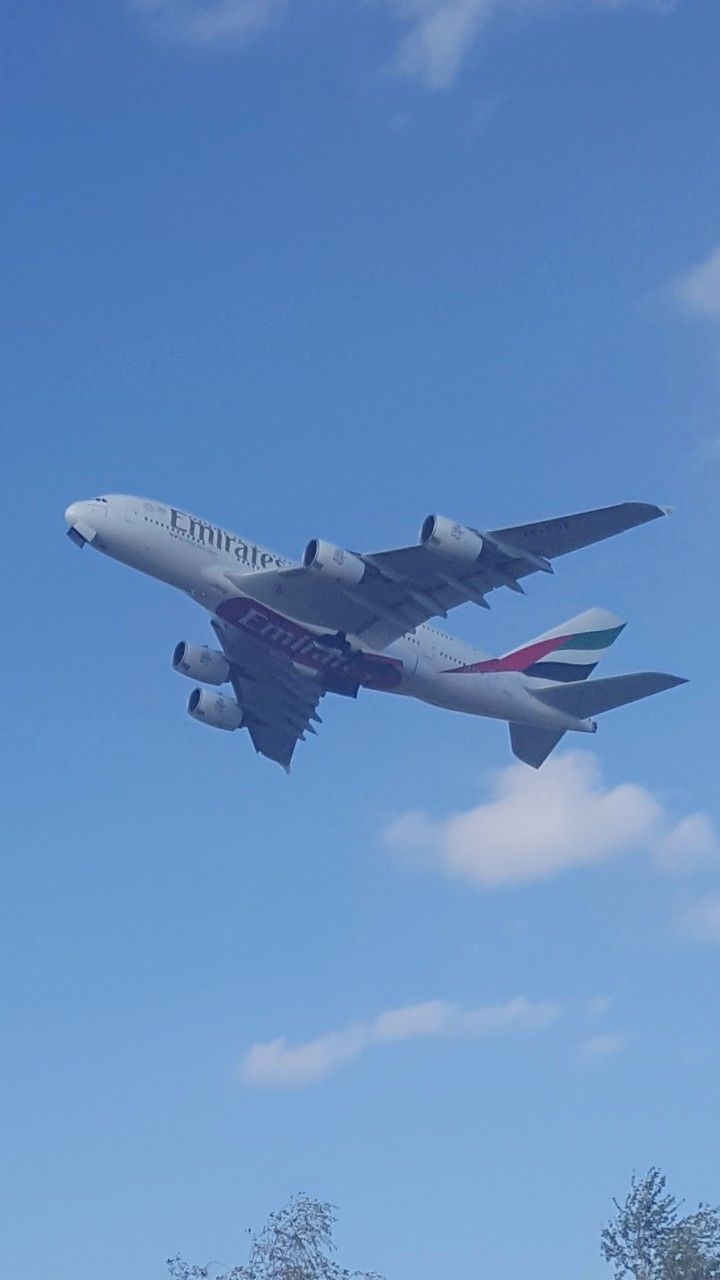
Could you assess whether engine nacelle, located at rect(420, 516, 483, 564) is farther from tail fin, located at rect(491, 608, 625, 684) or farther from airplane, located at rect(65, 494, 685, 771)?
tail fin, located at rect(491, 608, 625, 684)

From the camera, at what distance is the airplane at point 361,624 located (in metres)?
43.5

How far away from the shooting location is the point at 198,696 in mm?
55281

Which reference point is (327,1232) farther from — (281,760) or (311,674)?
(281,760)

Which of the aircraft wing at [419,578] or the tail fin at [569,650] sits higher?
the tail fin at [569,650]

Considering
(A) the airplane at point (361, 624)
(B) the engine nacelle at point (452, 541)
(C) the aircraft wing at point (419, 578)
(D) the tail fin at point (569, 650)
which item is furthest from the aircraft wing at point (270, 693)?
(B) the engine nacelle at point (452, 541)

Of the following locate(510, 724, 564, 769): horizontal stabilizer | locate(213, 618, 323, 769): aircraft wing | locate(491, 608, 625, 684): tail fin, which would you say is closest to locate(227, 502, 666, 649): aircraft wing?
locate(213, 618, 323, 769): aircraft wing

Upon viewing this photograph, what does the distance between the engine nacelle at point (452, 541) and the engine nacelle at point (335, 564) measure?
2.78 m

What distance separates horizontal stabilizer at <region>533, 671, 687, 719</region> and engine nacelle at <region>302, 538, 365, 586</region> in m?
10.0

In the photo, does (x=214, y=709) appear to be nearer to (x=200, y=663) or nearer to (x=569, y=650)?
(x=200, y=663)

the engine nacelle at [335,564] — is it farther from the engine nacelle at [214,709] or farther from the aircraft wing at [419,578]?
the engine nacelle at [214,709]

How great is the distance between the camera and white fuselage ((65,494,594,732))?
46.5 meters

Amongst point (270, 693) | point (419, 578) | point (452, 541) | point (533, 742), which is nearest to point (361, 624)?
point (419, 578)

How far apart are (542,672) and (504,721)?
264cm

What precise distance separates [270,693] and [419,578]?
11286mm
